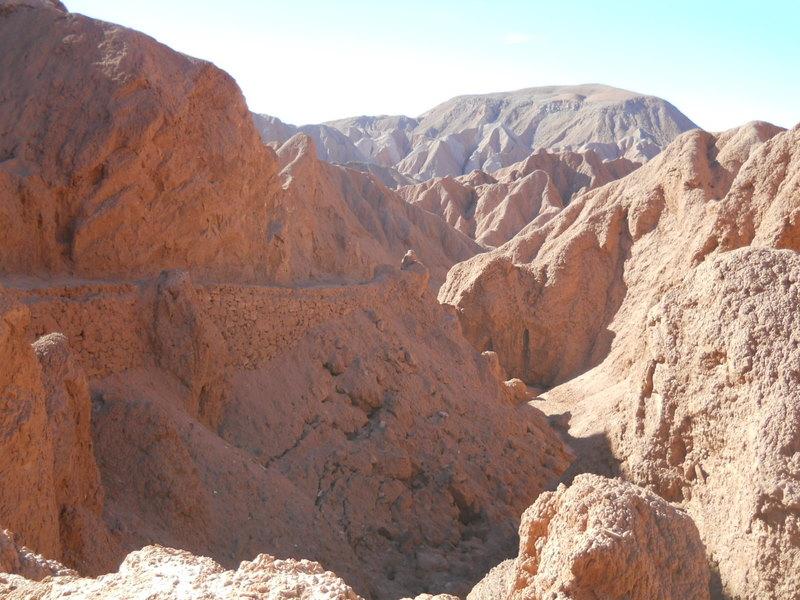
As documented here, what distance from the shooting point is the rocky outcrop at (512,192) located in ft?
158

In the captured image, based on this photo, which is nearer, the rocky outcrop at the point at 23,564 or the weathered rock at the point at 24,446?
the rocky outcrop at the point at 23,564

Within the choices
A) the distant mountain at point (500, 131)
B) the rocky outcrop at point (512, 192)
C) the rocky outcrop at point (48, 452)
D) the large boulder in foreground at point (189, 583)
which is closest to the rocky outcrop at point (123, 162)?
the rocky outcrop at point (48, 452)

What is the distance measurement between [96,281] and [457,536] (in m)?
5.76

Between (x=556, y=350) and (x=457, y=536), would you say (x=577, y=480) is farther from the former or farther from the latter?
(x=556, y=350)

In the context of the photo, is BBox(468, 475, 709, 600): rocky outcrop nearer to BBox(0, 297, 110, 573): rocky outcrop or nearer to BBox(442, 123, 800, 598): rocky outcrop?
BBox(442, 123, 800, 598): rocky outcrop

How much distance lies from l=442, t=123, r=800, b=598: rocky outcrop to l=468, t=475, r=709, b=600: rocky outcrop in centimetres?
53

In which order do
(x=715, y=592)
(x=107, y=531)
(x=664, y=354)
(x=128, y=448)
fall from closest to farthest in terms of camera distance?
(x=715, y=592)
(x=664, y=354)
(x=107, y=531)
(x=128, y=448)

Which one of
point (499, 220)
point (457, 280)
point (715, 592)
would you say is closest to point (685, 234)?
point (457, 280)

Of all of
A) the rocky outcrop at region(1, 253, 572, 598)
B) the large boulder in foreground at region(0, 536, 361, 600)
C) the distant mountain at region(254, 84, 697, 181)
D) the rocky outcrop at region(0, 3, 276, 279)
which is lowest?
the rocky outcrop at region(1, 253, 572, 598)

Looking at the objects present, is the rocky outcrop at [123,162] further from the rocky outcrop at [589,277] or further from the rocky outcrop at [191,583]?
the rocky outcrop at [589,277]

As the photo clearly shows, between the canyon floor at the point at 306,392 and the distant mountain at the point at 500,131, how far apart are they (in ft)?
195

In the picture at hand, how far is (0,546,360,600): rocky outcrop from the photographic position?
3537mm

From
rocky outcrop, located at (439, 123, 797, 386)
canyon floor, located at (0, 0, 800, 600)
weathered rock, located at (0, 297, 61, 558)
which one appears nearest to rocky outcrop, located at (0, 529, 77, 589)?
canyon floor, located at (0, 0, 800, 600)

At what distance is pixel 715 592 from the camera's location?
5.45 meters
